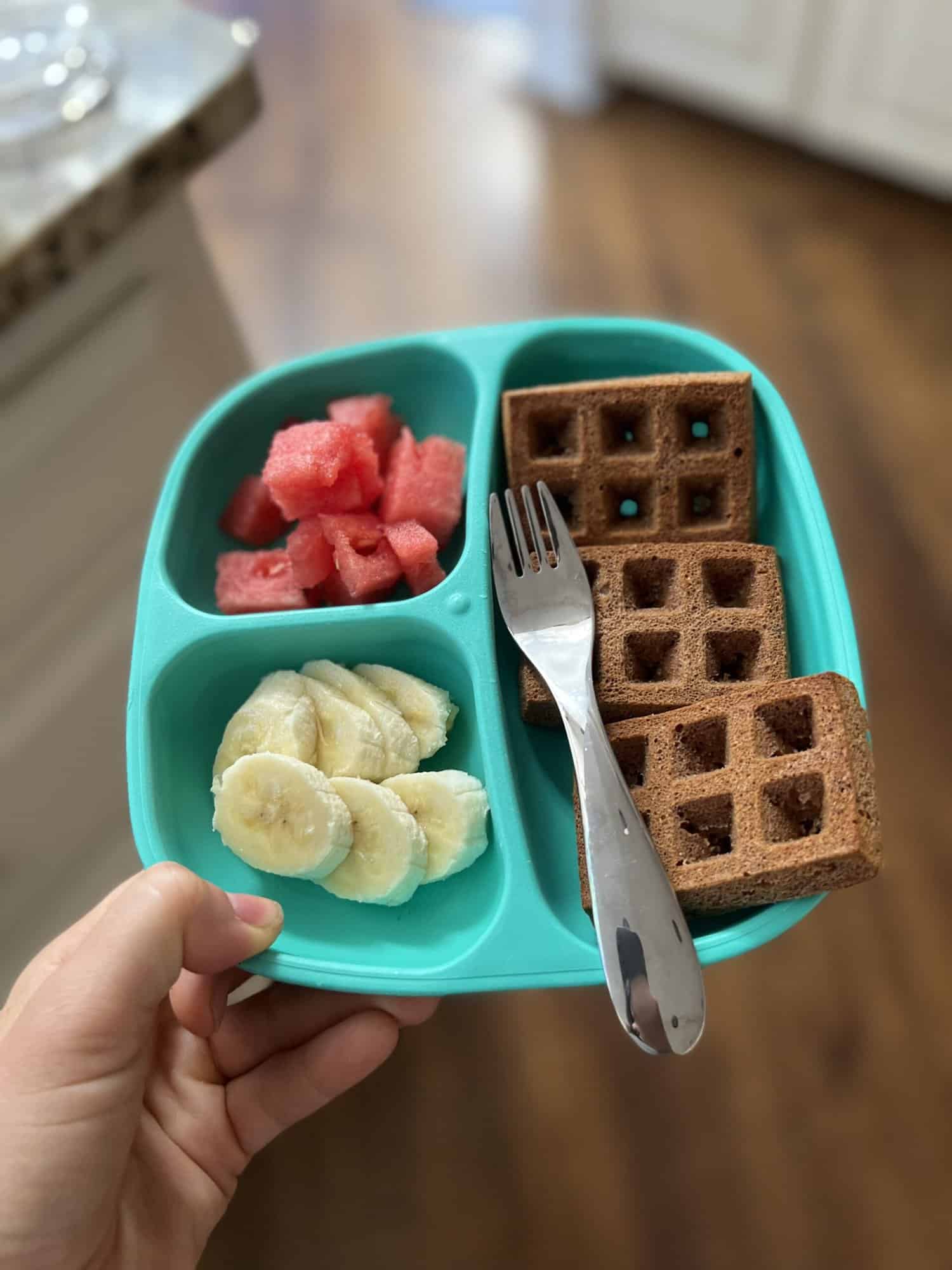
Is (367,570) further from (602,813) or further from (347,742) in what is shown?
(602,813)

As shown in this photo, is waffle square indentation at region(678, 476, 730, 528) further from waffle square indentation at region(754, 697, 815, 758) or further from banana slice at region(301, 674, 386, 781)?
banana slice at region(301, 674, 386, 781)

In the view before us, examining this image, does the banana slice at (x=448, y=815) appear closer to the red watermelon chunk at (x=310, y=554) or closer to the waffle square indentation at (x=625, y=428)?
the red watermelon chunk at (x=310, y=554)

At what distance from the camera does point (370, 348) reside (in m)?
1.11

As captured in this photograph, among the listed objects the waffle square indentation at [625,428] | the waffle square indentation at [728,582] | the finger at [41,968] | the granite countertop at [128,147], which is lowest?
the finger at [41,968]

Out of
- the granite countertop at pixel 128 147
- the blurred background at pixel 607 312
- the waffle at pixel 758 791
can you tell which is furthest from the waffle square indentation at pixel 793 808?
the granite countertop at pixel 128 147

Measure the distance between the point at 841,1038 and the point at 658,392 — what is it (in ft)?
3.36

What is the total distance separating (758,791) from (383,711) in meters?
0.34

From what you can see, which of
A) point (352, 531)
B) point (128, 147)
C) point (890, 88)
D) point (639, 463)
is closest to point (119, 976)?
point (352, 531)

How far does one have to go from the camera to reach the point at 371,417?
1.07 meters

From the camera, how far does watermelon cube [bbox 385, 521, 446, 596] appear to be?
98 cm

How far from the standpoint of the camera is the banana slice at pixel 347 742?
92cm

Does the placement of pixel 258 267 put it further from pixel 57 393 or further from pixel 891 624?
pixel 891 624

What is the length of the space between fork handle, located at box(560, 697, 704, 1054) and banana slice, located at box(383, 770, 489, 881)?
95 millimetres

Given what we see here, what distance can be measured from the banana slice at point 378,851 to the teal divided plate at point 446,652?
0.03 m
